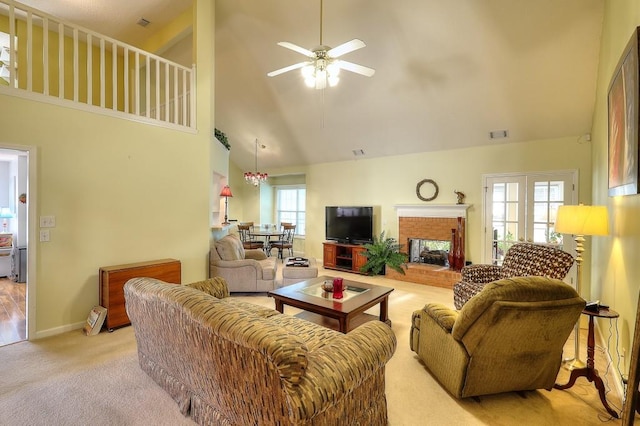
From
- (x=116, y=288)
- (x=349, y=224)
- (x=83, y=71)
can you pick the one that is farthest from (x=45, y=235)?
(x=349, y=224)

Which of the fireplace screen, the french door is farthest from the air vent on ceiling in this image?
the fireplace screen

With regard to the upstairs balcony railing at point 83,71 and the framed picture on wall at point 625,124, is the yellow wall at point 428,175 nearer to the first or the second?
the framed picture on wall at point 625,124

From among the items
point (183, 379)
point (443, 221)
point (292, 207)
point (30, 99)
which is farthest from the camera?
point (292, 207)

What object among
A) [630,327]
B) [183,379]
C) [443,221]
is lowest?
[183,379]

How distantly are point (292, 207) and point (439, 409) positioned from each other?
25.4 feet

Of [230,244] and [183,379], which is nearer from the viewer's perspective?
[183,379]

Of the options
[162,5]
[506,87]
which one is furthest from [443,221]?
[162,5]

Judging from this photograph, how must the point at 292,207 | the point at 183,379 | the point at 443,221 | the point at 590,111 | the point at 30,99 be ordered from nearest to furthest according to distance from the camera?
the point at 183,379
the point at 30,99
the point at 590,111
the point at 443,221
the point at 292,207

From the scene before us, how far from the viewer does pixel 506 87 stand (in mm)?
4523

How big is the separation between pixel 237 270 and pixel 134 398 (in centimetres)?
256

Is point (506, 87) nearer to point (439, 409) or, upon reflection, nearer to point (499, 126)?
point (499, 126)

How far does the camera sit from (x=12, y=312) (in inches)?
151

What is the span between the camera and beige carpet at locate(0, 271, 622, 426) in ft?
6.78

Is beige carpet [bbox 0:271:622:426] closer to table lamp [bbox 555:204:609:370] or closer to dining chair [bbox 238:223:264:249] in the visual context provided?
table lamp [bbox 555:204:609:370]
